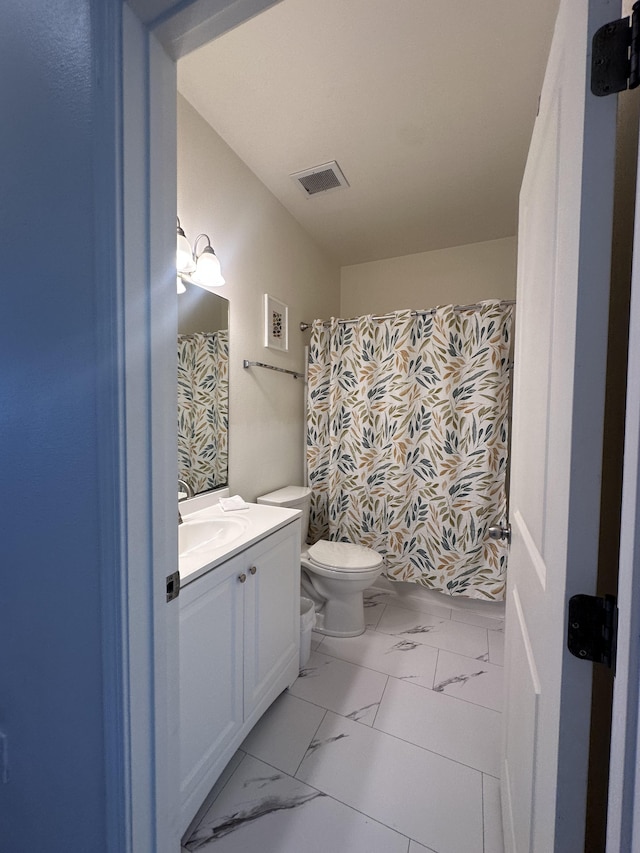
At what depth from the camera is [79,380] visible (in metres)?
0.66

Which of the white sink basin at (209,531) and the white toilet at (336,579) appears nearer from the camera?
the white sink basin at (209,531)

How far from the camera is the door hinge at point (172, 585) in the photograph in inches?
28.7

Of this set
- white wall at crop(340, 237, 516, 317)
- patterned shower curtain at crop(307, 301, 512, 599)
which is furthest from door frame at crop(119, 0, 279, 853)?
white wall at crop(340, 237, 516, 317)

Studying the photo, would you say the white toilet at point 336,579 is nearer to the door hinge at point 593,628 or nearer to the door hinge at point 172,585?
the door hinge at point 172,585

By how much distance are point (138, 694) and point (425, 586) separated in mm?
2047

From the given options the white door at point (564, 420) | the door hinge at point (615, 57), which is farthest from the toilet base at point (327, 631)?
the door hinge at point (615, 57)

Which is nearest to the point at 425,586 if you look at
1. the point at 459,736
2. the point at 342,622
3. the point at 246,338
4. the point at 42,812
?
the point at 342,622

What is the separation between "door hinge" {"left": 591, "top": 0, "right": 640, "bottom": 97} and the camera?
0.44 meters

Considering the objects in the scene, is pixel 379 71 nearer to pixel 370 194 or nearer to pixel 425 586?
pixel 370 194

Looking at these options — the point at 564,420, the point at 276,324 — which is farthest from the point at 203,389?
the point at 564,420

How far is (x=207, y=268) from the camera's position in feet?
5.06

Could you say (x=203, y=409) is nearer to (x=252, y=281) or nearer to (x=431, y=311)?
(x=252, y=281)

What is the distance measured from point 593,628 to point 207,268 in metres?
1.64

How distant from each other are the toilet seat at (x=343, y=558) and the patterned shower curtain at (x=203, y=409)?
2.23 feet
